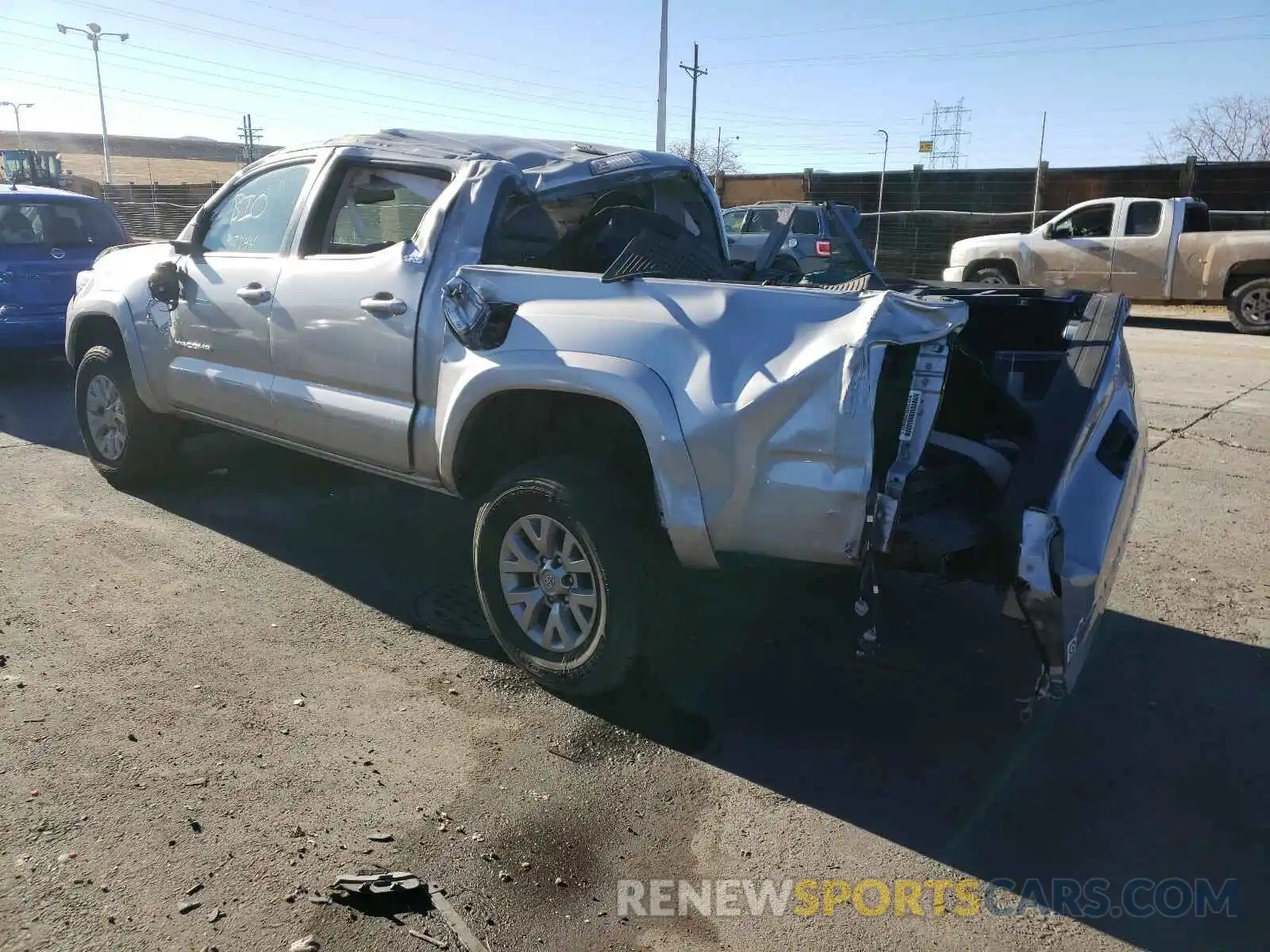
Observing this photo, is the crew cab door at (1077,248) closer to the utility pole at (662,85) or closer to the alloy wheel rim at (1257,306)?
the alloy wheel rim at (1257,306)

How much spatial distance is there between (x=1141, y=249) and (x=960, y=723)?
47.2 feet

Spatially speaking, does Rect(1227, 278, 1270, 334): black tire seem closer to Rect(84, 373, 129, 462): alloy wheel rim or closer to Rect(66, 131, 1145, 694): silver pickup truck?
Rect(66, 131, 1145, 694): silver pickup truck

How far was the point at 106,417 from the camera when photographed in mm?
6035

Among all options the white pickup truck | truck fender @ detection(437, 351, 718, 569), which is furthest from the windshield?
the white pickup truck

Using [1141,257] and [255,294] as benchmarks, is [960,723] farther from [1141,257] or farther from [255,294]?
[1141,257]

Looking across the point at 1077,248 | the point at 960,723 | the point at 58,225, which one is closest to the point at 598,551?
the point at 960,723

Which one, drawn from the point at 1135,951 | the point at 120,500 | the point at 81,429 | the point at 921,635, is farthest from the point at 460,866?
the point at 81,429

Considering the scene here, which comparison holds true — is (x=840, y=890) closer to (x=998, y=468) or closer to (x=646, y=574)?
(x=646, y=574)

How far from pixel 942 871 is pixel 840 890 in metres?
0.31

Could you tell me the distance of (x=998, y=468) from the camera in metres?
3.32

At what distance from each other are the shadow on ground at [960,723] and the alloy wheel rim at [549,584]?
0.95 ft

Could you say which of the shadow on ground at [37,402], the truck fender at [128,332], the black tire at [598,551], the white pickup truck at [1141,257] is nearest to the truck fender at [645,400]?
the black tire at [598,551]

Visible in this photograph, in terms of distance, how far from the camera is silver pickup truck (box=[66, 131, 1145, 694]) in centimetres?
296

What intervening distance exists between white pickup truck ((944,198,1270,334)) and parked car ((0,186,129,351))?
1124 cm
